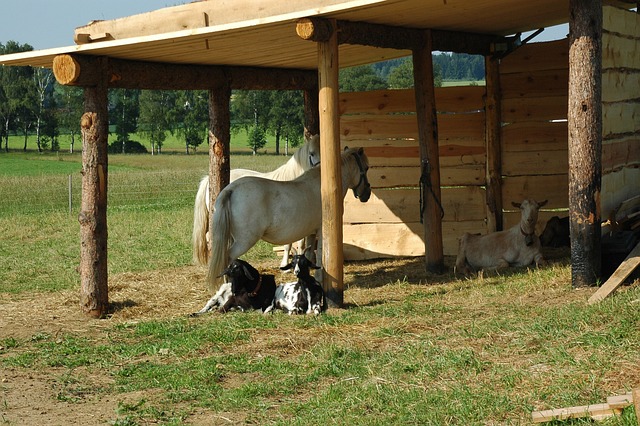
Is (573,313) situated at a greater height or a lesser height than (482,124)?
lesser

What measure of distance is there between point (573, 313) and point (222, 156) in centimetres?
648

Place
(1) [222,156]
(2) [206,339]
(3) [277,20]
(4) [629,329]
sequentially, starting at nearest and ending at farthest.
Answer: (4) [629,329] → (2) [206,339] → (3) [277,20] → (1) [222,156]

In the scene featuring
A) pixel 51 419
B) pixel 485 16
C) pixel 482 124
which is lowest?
pixel 51 419

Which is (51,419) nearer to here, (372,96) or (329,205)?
(329,205)

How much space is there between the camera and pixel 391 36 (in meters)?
11.5

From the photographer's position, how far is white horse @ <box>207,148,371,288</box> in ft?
36.2

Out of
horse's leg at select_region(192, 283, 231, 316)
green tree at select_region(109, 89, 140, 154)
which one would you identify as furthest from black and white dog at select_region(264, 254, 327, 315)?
green tree at select_region(109, 89, 140, 154)

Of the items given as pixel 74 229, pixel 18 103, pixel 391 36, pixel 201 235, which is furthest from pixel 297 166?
pixel 18 103

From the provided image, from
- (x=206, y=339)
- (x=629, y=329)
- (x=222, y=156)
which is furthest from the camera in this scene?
(x=222, y=156)

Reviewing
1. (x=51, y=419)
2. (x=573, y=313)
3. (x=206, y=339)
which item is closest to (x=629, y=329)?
(x=573, y=313)

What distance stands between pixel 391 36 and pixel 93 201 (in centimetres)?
399

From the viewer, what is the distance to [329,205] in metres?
10.4

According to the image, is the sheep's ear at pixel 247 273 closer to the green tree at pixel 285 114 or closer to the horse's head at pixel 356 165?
the horse's head at pixel 356 165

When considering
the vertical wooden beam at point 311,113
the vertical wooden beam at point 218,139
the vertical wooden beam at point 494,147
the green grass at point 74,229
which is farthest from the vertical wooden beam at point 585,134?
the green grass at point 74,229
